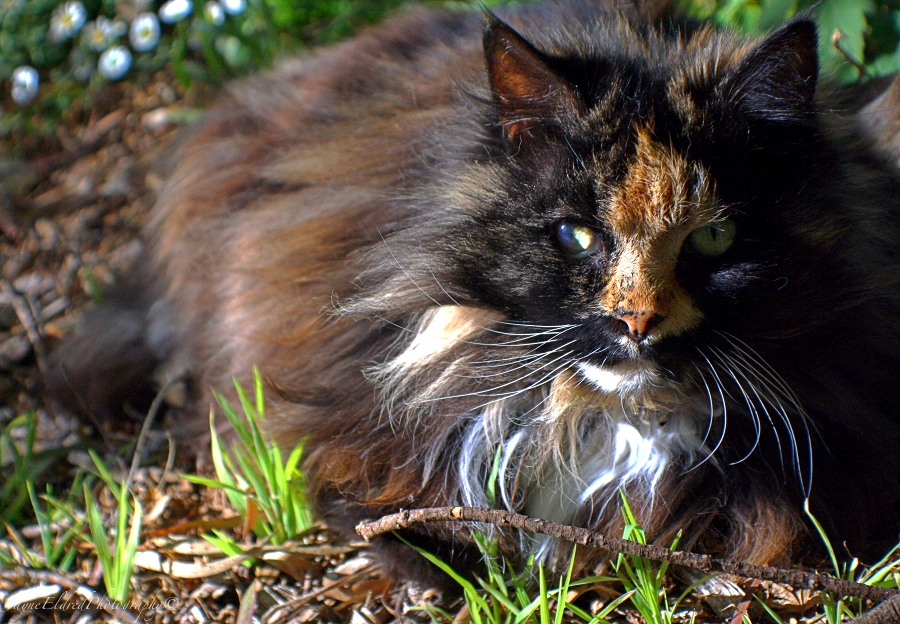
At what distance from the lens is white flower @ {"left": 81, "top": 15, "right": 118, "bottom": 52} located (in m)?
3.40

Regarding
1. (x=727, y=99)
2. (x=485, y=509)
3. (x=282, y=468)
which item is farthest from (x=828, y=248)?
(x=282, y=468)

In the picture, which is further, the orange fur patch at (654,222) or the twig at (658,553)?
the twig at (658,553)

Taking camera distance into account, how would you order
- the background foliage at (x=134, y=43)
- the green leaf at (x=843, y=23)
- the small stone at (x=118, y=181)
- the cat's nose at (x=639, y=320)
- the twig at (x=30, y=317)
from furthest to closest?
the background foliage at (x=134, y=43)
the small stone at (x=118, y=181)
the twig at (x=30, y=317)
the green leaf at (x=843, y=23)
the cat's nose at (x=639, y=320)

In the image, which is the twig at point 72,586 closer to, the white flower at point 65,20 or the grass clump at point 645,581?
the grass clump at point 645,581

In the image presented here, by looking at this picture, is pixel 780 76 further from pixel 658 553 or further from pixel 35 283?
pixel 35 283

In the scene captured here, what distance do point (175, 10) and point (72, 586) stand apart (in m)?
2.49

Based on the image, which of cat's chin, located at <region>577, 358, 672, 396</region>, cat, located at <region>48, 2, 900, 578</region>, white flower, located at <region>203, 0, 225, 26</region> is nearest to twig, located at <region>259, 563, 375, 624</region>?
cat, located at <region>48, 2, 900, 578</region>

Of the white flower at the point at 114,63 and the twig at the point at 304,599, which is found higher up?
the white flower at the point at 114,63

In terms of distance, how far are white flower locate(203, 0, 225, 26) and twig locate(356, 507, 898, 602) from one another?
8.26ft

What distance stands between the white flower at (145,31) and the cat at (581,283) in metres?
1.70

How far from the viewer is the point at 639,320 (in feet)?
4.22

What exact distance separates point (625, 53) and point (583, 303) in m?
0.46

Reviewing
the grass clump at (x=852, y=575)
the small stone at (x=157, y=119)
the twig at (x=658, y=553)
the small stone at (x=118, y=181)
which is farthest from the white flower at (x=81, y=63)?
the grass clump at (x=852, y=575)

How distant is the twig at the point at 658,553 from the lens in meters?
1.42
